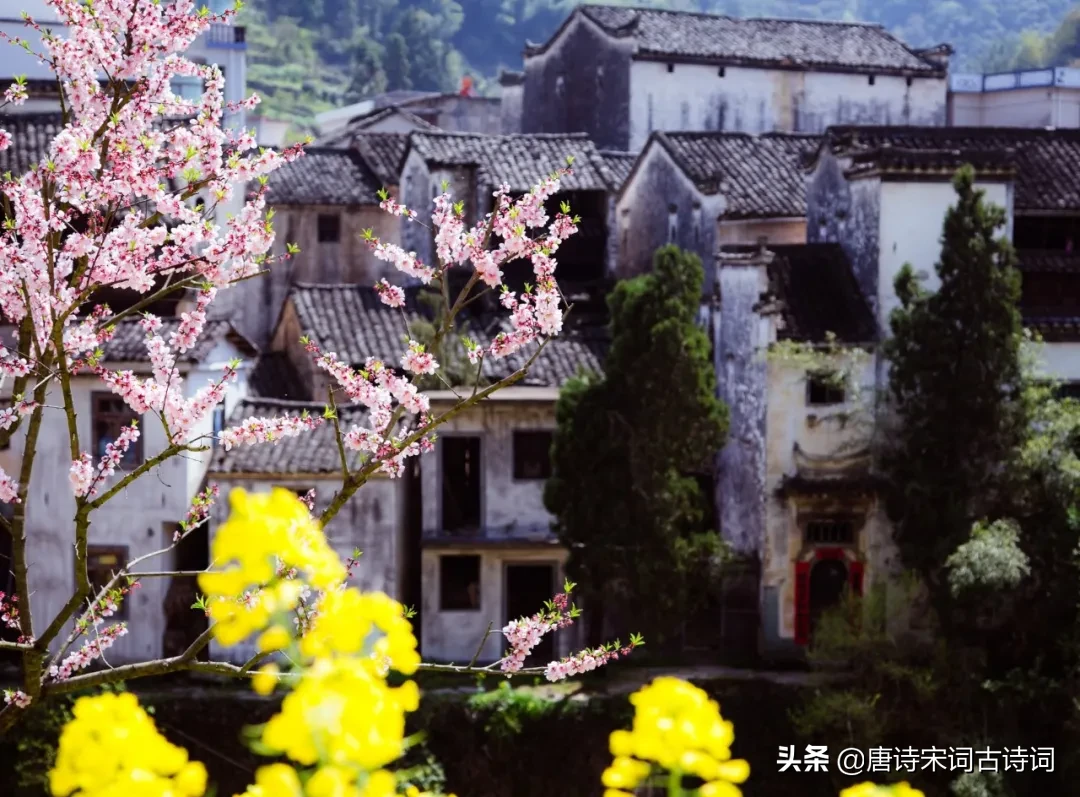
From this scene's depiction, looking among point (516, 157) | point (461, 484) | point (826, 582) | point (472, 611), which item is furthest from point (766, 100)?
point (472, 611)

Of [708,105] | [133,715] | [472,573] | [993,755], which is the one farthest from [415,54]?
[133,715]

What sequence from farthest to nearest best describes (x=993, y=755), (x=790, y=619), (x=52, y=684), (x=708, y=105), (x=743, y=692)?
(x=708, y=105), (x=790, y=619), (x=743, y=692), (x=993, y=755), (x=52, y=684)

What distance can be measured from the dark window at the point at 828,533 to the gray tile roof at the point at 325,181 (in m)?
12.1

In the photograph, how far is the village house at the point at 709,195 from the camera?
2755cm

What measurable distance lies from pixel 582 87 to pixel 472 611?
1559 centimetres

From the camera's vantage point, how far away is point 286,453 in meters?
23.7

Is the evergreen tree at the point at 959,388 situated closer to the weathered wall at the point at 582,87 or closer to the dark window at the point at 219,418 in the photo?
the dark window at the point at 219,418

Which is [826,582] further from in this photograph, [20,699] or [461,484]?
[20,699]

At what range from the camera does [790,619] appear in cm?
2419

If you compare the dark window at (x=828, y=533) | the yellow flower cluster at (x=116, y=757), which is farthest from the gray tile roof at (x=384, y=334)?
the yellow flower cluster at (x=116, y=757)

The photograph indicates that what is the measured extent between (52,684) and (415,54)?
62.6 meters

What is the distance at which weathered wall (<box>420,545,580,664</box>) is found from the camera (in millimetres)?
24891

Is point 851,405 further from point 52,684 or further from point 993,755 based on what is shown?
point 52,684

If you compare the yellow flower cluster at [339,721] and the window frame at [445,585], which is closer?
the yellow flower cluster at [339,721]
